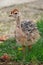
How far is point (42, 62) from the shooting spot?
6.02 meters

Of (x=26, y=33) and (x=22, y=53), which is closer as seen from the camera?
(x=26, y=33)

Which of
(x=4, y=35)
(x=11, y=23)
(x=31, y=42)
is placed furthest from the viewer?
(x=11, y=23)

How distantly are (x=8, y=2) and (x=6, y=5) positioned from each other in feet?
0.82

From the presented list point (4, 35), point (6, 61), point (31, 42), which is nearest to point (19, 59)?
point (6, 61)

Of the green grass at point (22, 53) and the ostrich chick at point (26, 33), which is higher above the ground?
the ostrich chick at point (26, 33)

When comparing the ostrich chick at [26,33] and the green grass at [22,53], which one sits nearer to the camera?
the ostrich chick at [26,33]

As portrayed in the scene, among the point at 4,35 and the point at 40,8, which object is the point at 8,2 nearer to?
the point at 40,8

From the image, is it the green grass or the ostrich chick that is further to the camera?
the green grass

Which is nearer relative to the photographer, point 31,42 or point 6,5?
point 31,42

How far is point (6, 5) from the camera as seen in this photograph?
9.68m

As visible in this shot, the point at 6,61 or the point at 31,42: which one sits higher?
the point at 31,42

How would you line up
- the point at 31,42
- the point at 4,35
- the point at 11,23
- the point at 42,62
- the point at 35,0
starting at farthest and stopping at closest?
the point at 35,0
the point at 11,23
the point at 4,35
the point at 42,62
the point at 31,42

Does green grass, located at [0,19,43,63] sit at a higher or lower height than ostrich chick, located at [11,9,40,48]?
lower

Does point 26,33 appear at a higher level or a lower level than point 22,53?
higher
